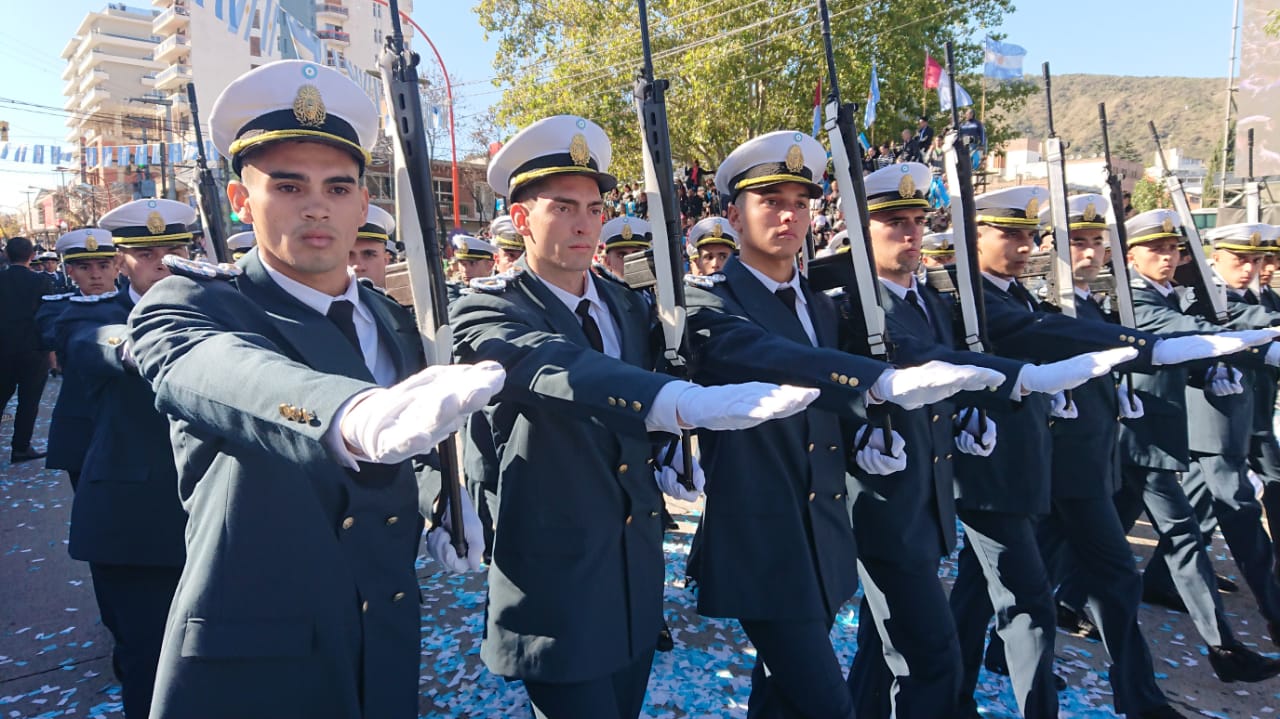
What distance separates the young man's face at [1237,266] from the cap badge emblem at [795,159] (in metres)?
4.41

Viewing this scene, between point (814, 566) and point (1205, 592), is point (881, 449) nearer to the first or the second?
point (814, 566)

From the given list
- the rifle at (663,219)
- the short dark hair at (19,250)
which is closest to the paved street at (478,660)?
the rifle at (663,219)

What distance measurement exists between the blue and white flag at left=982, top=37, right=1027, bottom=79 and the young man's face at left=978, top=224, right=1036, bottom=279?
17766 mm

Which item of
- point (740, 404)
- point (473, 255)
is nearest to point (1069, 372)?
point (740, 404)

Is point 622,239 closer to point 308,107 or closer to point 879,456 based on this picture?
point 879,456

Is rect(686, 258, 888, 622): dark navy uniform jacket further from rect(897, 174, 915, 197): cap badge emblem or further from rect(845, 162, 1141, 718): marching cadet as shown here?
rect(897, 174, 915, 197): cap badge emblem

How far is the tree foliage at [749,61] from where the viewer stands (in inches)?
869

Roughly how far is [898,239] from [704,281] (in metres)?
1.03

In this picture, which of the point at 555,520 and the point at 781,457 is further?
the point at 781,457

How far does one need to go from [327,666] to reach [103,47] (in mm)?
105230

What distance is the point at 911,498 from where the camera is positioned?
2.99 meters

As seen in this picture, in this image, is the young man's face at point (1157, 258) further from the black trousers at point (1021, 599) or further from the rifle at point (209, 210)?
the rifle at point (209, 210)

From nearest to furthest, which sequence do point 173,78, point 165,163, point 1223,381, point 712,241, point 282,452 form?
point 282,452 → point 1223,381 → point 712,241 → point 165,163 → point 173,78

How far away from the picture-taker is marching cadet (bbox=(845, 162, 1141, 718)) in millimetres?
2885
